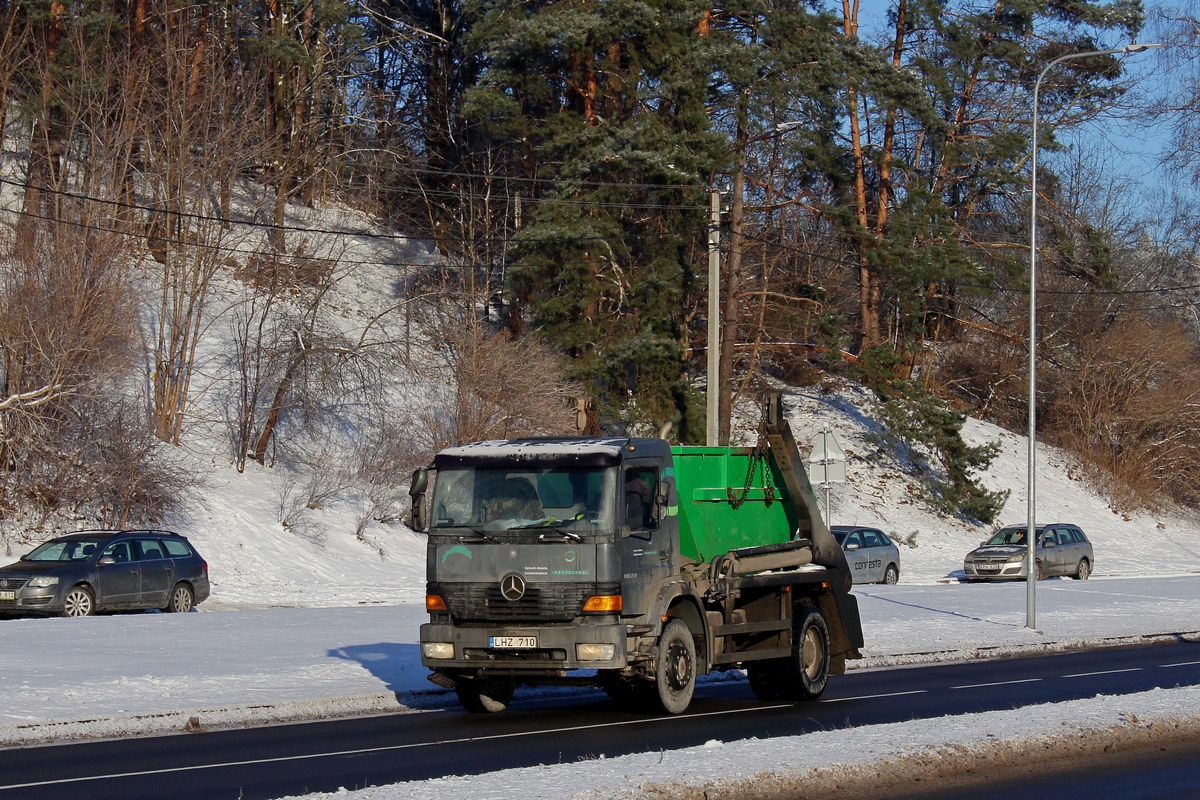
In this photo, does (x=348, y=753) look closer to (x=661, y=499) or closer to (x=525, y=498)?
(x=525, y=498)

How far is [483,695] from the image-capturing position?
13.1 metres

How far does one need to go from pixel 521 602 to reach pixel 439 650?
0.98m

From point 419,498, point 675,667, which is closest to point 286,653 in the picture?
point 419,498

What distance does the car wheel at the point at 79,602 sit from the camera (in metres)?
22.0

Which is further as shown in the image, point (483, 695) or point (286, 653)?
point (286, 653)

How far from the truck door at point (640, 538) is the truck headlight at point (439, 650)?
1733 mm

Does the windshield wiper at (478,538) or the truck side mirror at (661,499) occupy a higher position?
the truck side mirror at (661,499)

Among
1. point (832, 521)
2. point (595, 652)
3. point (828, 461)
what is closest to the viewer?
point (595, 652)

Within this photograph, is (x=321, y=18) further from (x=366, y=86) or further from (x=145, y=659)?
(x=145, y=659)

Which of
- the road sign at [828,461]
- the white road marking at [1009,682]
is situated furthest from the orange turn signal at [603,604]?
the road sign at [828,461]

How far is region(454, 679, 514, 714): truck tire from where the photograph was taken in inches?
508

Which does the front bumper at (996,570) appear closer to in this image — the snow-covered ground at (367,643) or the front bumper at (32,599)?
the snow-covered ground at (367,643)

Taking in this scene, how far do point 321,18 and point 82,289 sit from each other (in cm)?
2142

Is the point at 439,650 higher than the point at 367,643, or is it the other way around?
the point at 439,650
